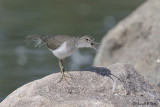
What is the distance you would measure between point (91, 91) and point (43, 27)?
9.56m

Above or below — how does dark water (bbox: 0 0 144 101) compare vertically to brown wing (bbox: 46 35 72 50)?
above

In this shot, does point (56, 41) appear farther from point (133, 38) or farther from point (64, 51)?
point (133, 38)

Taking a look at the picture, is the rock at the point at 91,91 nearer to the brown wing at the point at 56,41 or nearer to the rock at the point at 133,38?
the brown wing at the point at 56,41

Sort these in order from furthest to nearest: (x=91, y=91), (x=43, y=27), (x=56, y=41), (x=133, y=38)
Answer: (x=43, y=27) < (x=133, y=38) < (x=56, y=41) < (x=91, y=91)

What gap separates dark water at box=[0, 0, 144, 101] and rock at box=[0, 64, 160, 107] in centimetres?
401

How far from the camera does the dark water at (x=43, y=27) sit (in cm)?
1270

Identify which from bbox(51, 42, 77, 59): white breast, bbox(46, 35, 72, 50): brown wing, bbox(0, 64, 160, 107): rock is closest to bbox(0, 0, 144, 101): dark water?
bbox(46, 35, 72, 50): brown wing

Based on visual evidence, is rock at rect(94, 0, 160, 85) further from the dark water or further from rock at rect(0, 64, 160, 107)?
rock at rect(0, 64, 160, 107)

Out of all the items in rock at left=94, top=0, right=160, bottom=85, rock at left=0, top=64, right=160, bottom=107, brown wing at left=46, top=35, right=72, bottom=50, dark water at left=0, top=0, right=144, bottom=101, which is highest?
dark water at left=0, top=0, right=144, bottom=101

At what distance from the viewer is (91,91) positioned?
6.41 metres

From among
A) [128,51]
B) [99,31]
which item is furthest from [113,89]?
[99,31]

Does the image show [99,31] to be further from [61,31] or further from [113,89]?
[113,89]

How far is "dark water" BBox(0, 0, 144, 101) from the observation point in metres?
12.7

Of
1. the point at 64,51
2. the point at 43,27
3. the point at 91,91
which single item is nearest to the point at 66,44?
the point at 64,51
